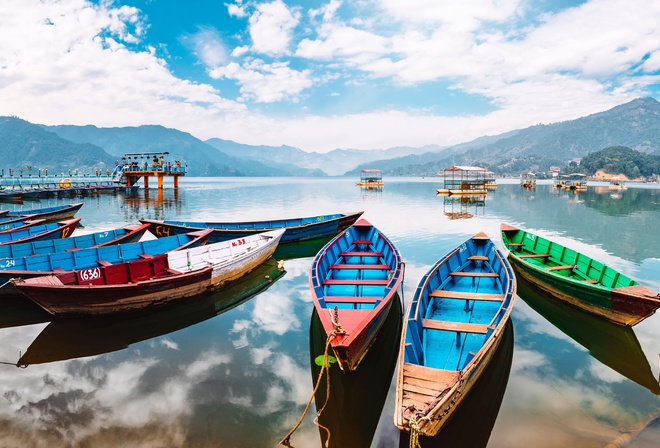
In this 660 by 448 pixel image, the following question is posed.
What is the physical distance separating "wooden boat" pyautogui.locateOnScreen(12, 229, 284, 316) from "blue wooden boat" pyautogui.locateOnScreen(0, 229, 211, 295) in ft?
1.59

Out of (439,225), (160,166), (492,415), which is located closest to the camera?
(492,415)

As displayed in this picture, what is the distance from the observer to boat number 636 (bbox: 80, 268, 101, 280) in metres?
12.2

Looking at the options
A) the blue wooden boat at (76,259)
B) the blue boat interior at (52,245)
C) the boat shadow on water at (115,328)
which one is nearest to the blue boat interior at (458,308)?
the boat shadow on water at (115,328)

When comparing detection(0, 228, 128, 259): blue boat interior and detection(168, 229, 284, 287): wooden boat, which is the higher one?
detection(0, 228, 128, 259): blue boat interior

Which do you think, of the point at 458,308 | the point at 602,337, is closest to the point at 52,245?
the point at 458,308

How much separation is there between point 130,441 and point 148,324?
→ 570 centimetres

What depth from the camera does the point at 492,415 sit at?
7816mm

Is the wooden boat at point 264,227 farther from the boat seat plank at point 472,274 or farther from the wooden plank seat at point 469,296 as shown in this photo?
the wooden plank seat at point 469,296

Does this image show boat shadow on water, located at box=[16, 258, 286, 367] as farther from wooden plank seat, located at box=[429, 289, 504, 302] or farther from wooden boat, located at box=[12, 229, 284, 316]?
wooden plank seat, located at box=[429, 289, 504, 302]

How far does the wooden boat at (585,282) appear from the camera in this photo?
10.5 m

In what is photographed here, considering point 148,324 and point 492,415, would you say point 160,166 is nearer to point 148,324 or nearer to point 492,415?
point 148,324

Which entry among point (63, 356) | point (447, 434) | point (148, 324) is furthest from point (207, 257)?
point (447, 434)

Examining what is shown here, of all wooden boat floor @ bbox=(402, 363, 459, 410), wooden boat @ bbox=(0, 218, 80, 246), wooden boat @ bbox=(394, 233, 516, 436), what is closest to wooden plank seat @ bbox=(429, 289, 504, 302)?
wooden boat @ bbox=(394, 233, 516, 436)

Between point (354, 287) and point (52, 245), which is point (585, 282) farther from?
point (52, 245)
